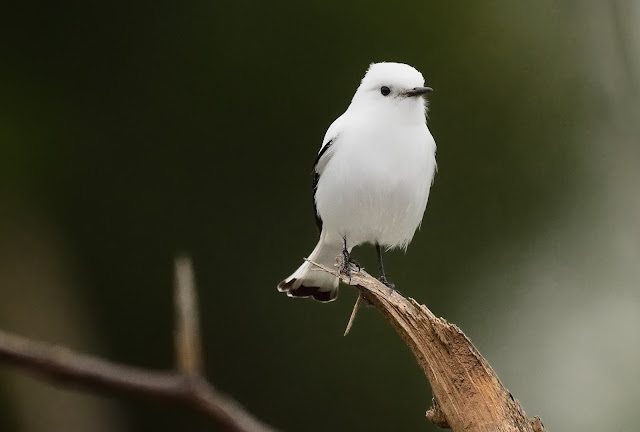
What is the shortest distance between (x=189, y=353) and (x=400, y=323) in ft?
10.8

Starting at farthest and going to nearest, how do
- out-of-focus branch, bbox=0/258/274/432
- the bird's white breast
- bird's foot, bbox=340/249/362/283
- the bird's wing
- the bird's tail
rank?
the bird's tail, the bird's wing, the bird's white breast, bird's foot, bbox=340/249/362/283, out-of-focus branch, bbox=0/258/274/432

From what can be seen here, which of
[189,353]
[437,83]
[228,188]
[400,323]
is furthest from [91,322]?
[189,353]

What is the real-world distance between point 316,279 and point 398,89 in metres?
1.48

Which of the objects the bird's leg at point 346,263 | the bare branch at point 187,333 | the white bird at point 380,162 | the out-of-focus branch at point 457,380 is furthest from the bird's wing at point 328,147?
the bare branch at point 187,333

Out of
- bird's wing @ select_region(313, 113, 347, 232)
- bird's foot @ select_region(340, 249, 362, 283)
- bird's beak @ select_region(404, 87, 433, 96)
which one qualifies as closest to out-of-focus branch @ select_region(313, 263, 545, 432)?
bird's foot @ select_region(340, 249, 362, 283)

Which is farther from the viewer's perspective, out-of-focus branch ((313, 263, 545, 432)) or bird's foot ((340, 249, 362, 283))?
bird's foot ((340, 249, 362, 283))

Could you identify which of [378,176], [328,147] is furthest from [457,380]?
[328,147]

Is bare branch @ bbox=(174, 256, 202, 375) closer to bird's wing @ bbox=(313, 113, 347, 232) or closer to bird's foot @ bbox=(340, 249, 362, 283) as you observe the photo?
bird's foot @ bbox=(340, 249, 362, 283)

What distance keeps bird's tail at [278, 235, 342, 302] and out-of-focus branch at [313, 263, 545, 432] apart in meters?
1.91

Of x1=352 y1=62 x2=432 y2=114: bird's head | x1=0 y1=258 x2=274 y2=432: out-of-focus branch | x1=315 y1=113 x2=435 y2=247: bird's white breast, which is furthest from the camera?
x1=352 y1=62 x2=432 y2=114: bird's head

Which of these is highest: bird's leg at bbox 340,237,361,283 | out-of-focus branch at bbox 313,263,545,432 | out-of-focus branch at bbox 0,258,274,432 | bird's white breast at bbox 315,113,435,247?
out-of-focus branch at bbox 0,258,274,432

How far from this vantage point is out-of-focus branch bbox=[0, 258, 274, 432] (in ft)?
2.25

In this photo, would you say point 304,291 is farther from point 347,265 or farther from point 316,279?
point 347,265

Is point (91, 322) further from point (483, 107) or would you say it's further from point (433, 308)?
point (483, 107)
